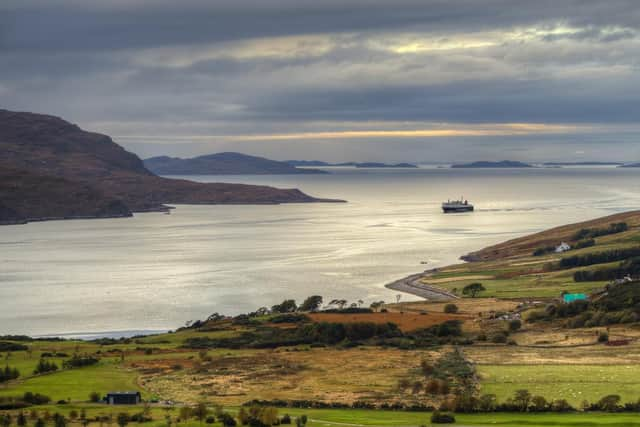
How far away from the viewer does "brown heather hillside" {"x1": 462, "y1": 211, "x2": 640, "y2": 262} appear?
124438 millimetres

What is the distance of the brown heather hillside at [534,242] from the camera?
124438 mm

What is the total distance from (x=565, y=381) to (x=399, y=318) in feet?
88.2

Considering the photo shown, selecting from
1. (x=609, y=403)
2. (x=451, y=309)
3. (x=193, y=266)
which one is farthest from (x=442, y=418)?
(x=193, y=266)

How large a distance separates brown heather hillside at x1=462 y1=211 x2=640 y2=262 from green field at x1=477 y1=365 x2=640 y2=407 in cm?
7202

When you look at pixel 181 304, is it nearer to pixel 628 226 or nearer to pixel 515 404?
pixel 515 404

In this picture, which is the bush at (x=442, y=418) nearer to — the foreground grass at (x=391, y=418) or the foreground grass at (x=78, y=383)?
the foreground grass at (x=391, y=418)

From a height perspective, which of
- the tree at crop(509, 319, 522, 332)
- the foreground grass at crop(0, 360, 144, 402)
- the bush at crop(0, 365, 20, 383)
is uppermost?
the tree at crop(509, 319, 522, 332)

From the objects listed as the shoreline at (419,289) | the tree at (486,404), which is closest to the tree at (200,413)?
the tree at (486,404)

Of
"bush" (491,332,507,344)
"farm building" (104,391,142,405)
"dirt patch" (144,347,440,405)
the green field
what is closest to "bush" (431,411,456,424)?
the green field

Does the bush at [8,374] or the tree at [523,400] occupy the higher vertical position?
the bush at [8,374]

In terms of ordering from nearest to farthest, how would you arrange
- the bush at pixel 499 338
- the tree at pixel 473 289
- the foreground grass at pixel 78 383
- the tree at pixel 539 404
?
1. the tree at pixel 539 404
2. the foreground grass at pixel 78 383
3. the bush at pixel 499 338
4. the tree at pixel 473 289

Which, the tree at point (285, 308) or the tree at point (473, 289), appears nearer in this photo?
the tree at point (285, 308)

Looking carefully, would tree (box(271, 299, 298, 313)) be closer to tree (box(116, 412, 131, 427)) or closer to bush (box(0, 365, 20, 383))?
bush (box(0, 365, 20, 383))

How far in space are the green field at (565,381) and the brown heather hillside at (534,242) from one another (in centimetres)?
7202
